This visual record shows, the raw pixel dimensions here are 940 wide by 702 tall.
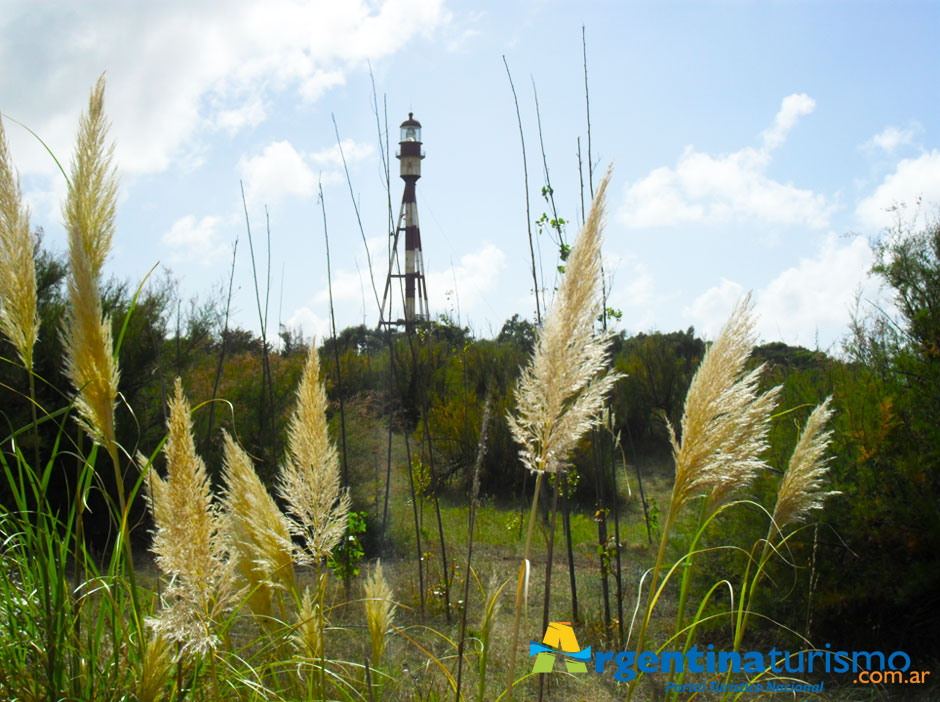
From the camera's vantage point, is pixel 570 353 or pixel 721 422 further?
pixel 721 422

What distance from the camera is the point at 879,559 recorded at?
3287 mm

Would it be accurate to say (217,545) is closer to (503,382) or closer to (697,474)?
(697,474)

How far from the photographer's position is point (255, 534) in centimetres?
143

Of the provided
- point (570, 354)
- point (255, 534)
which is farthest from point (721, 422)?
point (255, 534)

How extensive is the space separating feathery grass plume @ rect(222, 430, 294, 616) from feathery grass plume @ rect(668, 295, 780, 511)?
771 mm

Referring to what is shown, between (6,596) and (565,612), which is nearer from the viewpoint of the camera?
(6,596)

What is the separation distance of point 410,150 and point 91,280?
25.0 meters

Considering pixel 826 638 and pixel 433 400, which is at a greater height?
pixel 433 400

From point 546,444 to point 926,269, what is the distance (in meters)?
4.06

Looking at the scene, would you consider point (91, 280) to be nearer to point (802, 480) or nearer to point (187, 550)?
point (187, 550)

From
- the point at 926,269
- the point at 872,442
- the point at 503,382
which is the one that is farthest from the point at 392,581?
the point at 503,382

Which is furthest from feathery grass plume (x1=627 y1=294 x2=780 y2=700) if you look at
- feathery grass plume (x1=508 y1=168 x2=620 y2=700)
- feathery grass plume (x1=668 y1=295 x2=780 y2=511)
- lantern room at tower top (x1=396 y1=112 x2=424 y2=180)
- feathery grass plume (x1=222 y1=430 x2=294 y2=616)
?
lantern room at tower top (x1=396 y1=112 x2=424 y2=180)

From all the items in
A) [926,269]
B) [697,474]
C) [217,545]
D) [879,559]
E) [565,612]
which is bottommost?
[565,612]

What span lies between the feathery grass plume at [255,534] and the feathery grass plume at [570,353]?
22.1 inches
